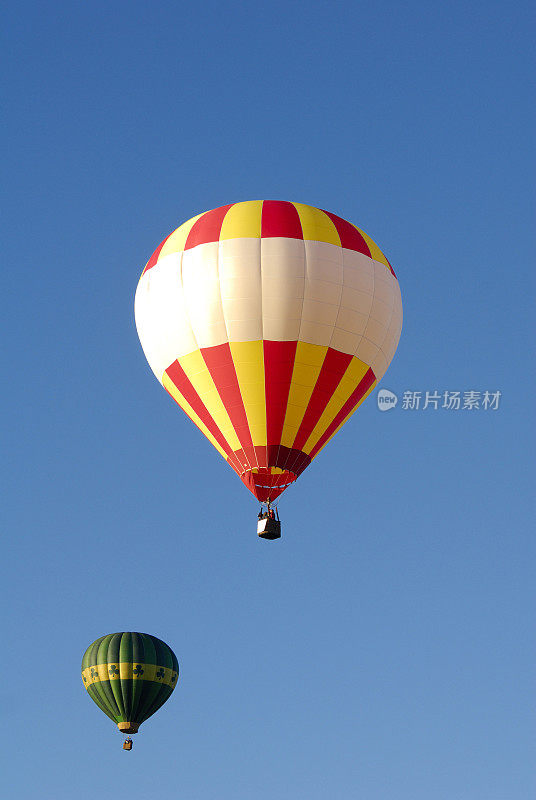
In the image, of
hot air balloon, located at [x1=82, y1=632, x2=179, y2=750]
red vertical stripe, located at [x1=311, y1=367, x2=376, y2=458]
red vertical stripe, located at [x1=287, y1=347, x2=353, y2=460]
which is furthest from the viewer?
hot air balloon, located at [x1=82, y1=632, x2=179, y2=750]

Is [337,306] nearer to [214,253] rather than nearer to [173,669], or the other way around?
[214,253]

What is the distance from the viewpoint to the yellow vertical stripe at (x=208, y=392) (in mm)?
28797

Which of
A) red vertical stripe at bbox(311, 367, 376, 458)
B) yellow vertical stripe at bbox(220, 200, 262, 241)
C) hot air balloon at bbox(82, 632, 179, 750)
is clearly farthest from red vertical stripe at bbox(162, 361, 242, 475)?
hot air balloon at bbox(82, 632, 179, 750)

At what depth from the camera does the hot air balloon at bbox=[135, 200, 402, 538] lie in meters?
28.4

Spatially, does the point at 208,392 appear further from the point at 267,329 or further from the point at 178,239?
the point at 178,239

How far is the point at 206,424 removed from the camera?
29.4 m

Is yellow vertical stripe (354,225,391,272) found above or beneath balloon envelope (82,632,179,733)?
above

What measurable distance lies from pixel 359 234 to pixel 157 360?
4884mm

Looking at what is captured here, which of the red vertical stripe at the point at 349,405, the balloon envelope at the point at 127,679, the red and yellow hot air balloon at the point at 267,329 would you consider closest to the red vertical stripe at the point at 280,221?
the red and yellow hot air balloon at the point at 267,329

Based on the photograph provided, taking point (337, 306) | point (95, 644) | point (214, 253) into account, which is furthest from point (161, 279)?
point (95, 644)

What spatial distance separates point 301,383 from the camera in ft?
93.8

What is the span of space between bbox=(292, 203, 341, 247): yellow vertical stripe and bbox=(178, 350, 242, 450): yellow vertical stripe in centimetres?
323

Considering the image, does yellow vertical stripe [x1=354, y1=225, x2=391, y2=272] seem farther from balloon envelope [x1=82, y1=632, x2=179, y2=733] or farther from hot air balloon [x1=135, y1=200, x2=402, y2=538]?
balloon envelope [x1=82, y1=632, x2=179, y2=733]

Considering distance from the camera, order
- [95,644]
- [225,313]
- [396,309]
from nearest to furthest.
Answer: [225,313] → [396,309] → [95,644]
